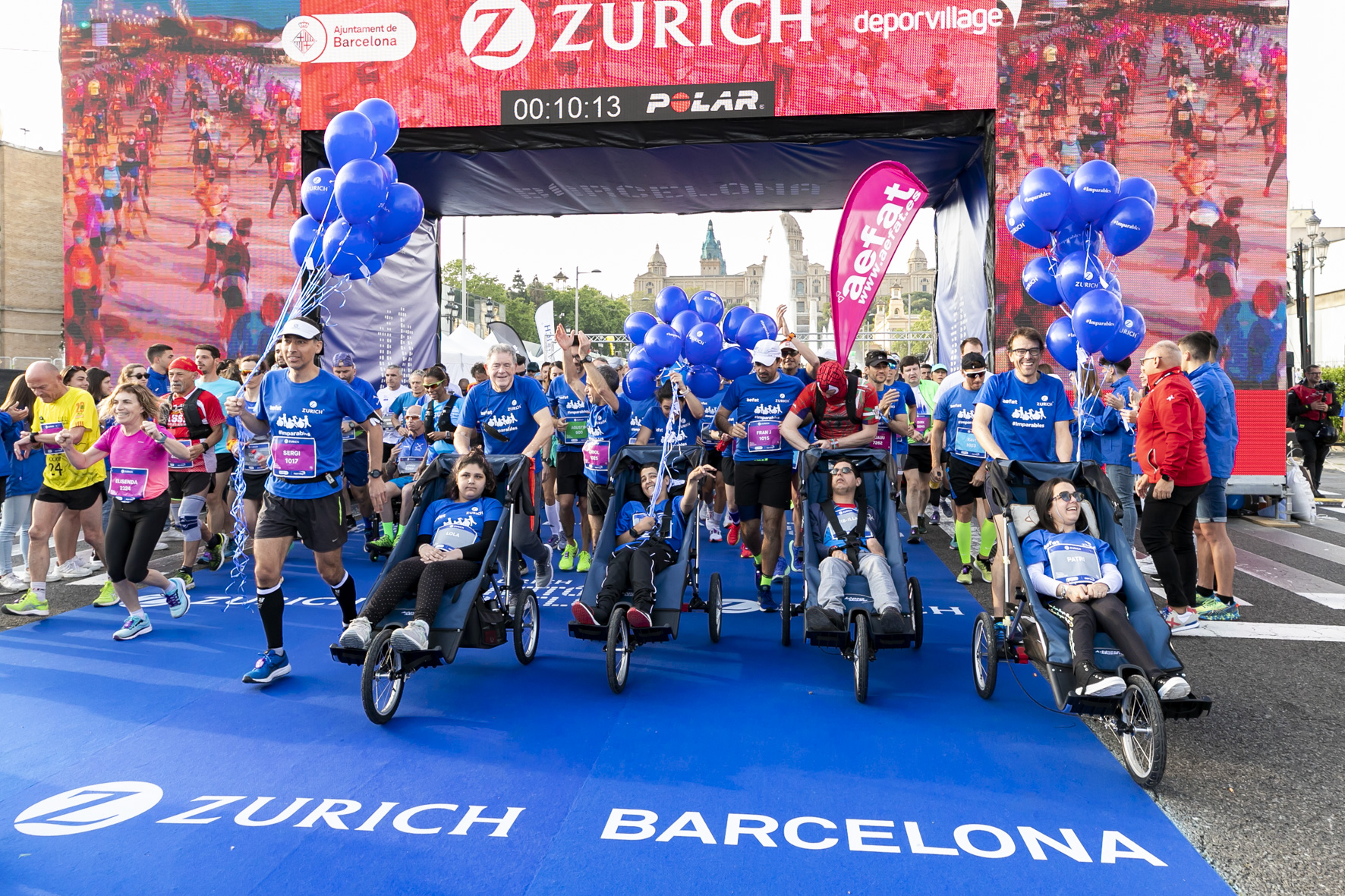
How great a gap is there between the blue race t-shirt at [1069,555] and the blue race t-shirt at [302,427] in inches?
142

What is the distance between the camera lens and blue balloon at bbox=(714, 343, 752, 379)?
7418 millimetres

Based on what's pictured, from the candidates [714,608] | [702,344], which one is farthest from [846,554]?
[702,344]

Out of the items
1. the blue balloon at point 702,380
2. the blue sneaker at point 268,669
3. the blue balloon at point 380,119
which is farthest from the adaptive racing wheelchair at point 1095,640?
the blue balloon at point 380,119

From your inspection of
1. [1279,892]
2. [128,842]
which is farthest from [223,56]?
[1279,892]

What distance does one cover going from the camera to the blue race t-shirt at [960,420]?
6.91 meters

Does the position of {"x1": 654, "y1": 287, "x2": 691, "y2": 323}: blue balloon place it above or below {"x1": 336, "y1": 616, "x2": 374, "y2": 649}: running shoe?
above

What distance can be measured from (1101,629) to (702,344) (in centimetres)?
401

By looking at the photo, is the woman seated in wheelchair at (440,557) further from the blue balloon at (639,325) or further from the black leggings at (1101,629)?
the black leggings at (1101,629)

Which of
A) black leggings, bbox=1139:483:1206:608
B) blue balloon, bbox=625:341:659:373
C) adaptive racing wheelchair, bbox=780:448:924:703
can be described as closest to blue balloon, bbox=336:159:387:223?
blue balloon, bbox=625:341:659:373

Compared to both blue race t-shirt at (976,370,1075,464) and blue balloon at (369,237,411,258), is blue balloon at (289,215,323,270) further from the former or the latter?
blue race t-shirt at (976,370,1075,464)

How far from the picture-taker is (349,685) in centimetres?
458

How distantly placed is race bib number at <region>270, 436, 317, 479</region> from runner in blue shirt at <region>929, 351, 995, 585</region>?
4781 millimetres

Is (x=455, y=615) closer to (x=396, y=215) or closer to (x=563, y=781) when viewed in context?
(x=563, y=781)

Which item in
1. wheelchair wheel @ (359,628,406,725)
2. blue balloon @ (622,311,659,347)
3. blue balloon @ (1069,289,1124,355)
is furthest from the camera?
blue balloon @ (622,311,659,347)
